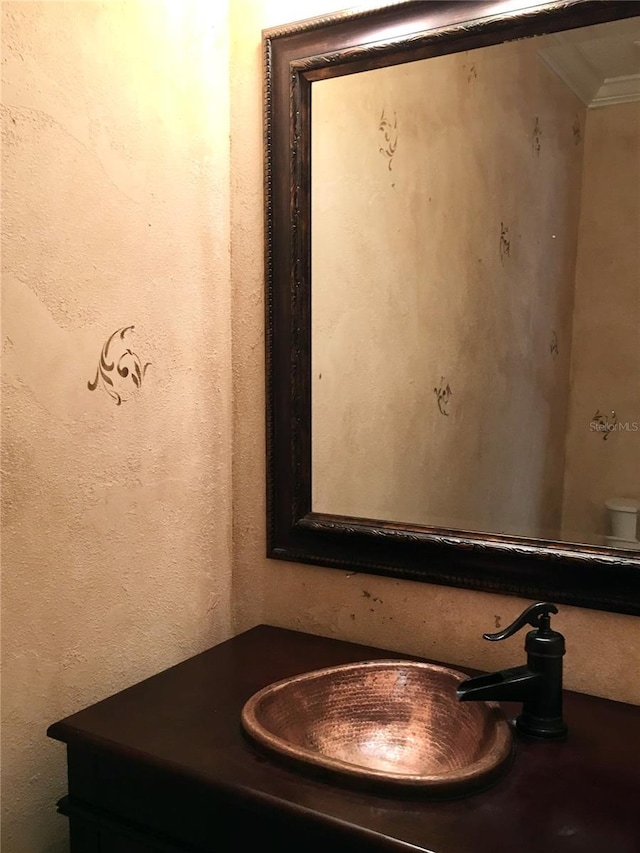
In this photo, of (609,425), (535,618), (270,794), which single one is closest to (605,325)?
(609,425)

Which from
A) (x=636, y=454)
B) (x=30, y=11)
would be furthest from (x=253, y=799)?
(x=30, y=11)

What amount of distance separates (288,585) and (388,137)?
801 mm

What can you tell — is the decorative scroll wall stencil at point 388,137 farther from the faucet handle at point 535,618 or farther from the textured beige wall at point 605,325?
the faucet handle at point 535,618

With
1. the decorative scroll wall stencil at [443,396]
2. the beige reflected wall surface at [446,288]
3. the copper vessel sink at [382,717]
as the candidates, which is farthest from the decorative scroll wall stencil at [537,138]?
the copper vessel sink at [382,717]

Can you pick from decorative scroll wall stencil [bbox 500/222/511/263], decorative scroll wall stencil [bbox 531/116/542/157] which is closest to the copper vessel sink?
decorative scroll wall stencil [bbox 500/222/511/263]

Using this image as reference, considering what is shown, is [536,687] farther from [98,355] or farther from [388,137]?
Answer: [388,137]

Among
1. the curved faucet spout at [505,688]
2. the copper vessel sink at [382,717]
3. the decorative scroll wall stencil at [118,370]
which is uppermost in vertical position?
the decorative scroll wall stencil at [118,370]

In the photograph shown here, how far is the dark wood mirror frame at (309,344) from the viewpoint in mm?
1076

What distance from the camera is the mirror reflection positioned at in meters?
1.05

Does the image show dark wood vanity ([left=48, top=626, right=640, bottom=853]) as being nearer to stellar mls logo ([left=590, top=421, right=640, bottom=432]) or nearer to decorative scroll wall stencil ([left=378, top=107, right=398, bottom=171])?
stellar mls logo ([left=590, top=421, right=640, bottom=432])

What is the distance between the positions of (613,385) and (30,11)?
3.07 ft

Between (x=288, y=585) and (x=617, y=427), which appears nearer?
(x=617, y=427)

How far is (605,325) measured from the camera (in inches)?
41.9

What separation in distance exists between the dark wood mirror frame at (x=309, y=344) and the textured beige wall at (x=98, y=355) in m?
0.12
